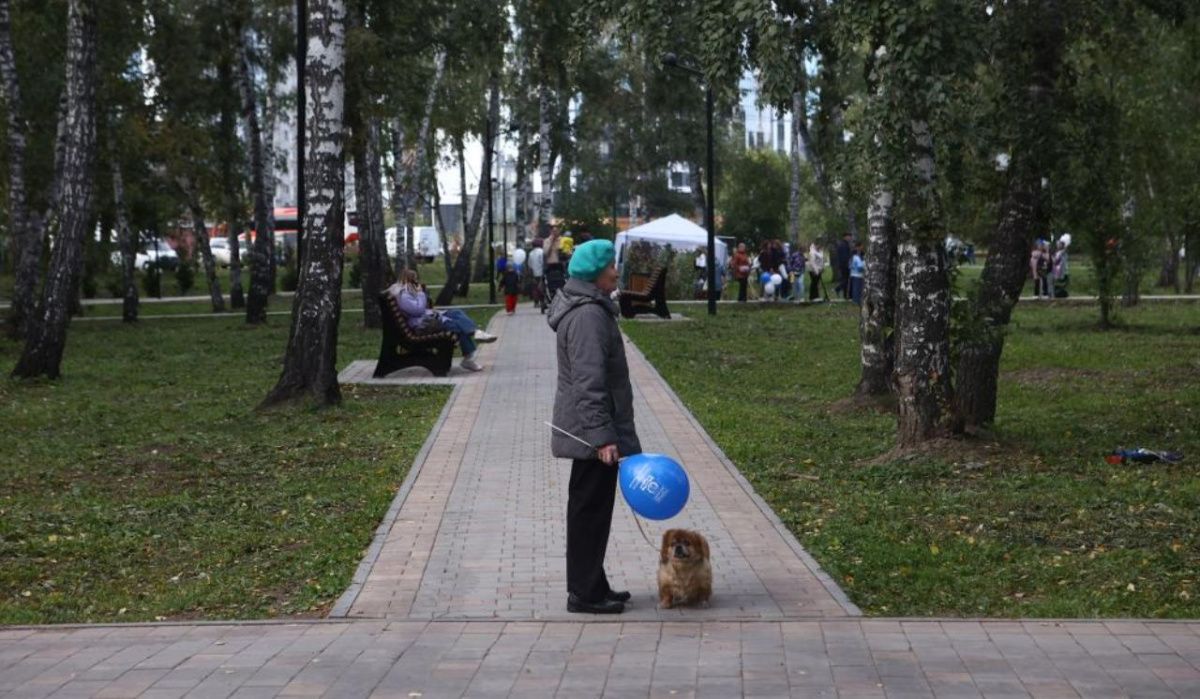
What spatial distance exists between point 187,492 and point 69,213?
10254 mm

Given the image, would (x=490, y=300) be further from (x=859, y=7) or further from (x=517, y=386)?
(x=859, y=7)

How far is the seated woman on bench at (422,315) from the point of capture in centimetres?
1978

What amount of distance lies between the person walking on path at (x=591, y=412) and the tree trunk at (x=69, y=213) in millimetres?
14412

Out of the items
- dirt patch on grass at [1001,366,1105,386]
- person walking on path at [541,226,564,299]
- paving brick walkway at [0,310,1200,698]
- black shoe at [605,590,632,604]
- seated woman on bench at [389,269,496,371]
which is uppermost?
person walking on path at [541,226,564,299]

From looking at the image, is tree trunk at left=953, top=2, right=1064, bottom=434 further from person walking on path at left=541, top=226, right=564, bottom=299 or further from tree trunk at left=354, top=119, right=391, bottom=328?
tree trunk at left=354, top=119, right=391, bottom=328

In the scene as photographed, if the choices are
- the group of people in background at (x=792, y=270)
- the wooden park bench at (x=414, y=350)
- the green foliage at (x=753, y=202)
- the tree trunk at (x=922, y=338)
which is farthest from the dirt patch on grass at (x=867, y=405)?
the green foliage at (x=753, y=202)

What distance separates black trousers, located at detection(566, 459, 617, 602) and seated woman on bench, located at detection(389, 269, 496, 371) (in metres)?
12.3

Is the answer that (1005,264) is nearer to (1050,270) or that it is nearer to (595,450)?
(595,450)

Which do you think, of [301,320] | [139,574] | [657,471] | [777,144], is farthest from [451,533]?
[777,144]

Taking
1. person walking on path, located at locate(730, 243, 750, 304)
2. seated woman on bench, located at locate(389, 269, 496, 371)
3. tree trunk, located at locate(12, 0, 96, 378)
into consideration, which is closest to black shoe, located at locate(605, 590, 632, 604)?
seated woman on bench, located at locate(389, 269, 496, 371)

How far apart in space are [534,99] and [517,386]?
139ft

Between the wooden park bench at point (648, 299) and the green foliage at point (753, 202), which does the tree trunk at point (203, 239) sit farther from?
the green foliage at point (753, 202)

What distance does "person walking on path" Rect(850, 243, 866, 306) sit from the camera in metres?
37.2

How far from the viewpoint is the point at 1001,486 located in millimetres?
11250
